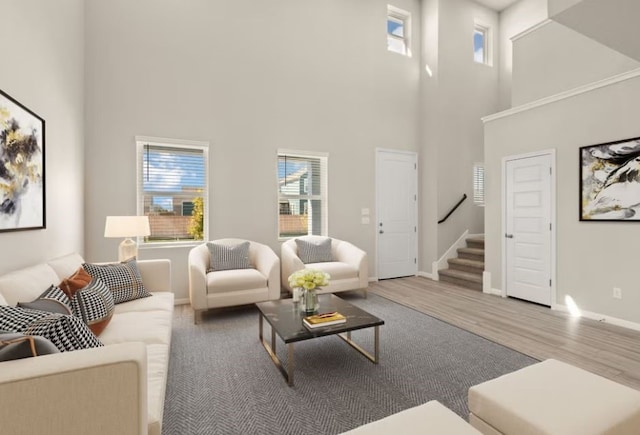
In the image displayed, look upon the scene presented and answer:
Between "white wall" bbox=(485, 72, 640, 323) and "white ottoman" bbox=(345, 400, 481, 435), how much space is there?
3.51 m

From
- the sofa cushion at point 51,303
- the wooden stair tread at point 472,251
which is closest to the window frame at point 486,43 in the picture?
the wooden stair tread at point 472,251

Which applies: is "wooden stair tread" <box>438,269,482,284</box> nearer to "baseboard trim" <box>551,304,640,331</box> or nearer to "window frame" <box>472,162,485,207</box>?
"baseboard trim" <box>551,304,640,331</box>

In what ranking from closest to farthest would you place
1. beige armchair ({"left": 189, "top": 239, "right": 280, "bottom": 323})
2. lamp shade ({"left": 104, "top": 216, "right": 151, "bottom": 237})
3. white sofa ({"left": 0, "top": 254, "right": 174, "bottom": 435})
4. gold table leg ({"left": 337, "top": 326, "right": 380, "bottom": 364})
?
white sofa ({"left": 0, "top": 254, "right": 174, "bottom": 435}) < gold table leg ({"left": 337, "top": 326, "right": 380, "bottom": 364}) < lamp shade ({"left": 104, "top": 216, "right": 151, "bottom": 237}) < beige armchair ({"left": 189, "top": 239, "right": 280, "bottom": 323})

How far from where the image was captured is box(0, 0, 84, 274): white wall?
89.6 inches

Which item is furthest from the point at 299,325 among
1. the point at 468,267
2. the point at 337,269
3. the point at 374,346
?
the point at 468,267

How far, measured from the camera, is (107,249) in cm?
407

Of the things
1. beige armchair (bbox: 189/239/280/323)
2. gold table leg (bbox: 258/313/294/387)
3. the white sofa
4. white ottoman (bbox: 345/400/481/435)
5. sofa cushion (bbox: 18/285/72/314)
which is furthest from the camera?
beige armchair (bbox: 189/239/280/323)

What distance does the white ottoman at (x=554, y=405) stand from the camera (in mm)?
1245

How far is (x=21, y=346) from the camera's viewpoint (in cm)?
117

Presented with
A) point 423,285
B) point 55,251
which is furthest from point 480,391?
point 423,285

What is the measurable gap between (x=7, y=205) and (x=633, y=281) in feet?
18.5

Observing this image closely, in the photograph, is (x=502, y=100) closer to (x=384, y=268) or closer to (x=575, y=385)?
(x=384, y=268)

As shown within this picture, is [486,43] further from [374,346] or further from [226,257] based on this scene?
[374,346]

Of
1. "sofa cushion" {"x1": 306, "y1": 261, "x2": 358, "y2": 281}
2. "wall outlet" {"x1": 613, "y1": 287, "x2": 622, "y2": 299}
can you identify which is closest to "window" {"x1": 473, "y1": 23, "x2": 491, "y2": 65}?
"wall outlet" {"x1": 613, "y1": 287, "x2": 622, "y2": 299}
